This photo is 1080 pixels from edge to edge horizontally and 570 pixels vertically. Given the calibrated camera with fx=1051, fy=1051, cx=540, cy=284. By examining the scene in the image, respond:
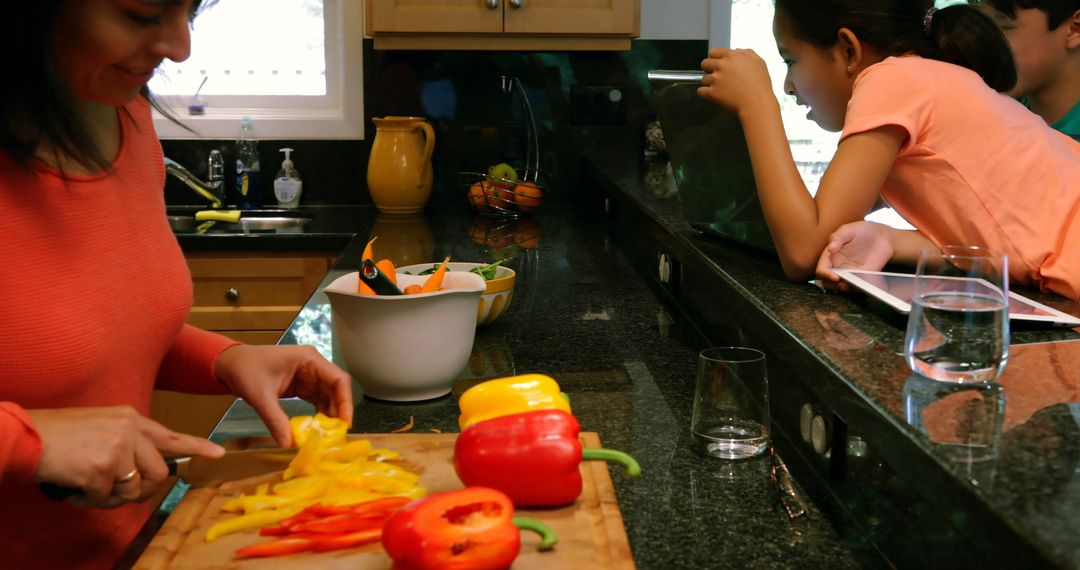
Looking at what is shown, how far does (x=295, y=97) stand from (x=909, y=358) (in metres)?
2.69

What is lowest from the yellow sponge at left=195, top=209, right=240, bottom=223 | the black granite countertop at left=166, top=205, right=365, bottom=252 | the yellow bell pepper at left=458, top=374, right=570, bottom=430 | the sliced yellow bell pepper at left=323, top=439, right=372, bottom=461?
the black granite countertop at left=166, top=205, right=365, bottom=252

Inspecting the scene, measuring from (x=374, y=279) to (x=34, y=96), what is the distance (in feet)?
1.49

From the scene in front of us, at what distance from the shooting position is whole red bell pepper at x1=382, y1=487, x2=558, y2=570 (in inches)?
30.9

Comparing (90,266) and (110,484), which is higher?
(90,266)

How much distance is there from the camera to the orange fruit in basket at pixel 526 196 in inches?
120

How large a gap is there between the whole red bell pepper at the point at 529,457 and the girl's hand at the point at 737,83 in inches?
27.6

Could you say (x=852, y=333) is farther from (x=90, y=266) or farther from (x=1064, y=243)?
(x=90, y=266)

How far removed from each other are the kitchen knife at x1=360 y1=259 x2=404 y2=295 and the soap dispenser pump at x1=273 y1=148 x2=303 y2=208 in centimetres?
195

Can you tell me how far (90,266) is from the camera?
105 centimetres

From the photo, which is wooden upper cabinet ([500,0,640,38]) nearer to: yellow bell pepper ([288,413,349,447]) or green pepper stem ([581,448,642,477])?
yellow bell pepper ([288,413,349,447])

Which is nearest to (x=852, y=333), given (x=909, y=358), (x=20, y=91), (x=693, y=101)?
(x=909, y=358)

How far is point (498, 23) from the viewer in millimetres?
2848

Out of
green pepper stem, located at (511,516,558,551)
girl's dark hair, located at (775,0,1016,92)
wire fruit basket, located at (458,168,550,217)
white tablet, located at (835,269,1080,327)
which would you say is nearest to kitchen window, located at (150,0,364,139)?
wire fruit basket, located at (458,168,550,217)

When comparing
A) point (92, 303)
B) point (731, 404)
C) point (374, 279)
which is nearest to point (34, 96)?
point (92, 303)
